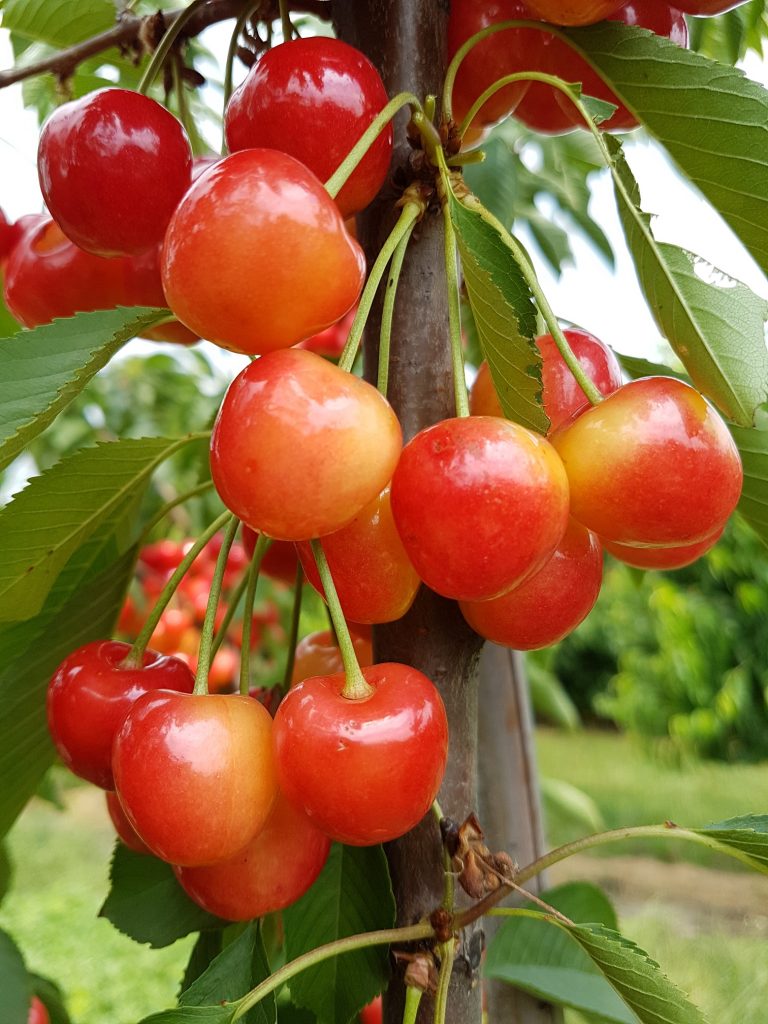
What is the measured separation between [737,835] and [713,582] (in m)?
7.57

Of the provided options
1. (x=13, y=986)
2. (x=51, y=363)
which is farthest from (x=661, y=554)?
(x=13, y=986)

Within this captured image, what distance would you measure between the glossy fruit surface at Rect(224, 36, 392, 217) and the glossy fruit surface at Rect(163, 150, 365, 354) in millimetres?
102

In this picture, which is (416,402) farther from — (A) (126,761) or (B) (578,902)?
(B) (578,902)

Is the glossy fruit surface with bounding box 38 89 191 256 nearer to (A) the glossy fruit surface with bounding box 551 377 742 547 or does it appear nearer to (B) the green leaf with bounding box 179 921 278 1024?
(A) the glossy fruit surface with bounding box 551 377 742 547

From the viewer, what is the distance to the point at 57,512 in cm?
74

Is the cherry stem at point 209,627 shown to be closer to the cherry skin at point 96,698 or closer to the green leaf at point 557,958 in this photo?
the cherry skin at point 96,698

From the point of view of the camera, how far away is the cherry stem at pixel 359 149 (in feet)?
1.81

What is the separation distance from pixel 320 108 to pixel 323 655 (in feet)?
1.36

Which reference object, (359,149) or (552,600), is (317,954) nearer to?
(552,600)

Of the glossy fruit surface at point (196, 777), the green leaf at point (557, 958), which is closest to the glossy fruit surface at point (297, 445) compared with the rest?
the glossy fruit surface at point (196, 777)

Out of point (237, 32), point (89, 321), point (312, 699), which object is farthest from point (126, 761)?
point (237, 32)

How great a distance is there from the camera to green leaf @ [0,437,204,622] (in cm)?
70

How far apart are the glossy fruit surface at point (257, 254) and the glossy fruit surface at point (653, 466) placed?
0.52 feet

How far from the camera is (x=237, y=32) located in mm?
786
